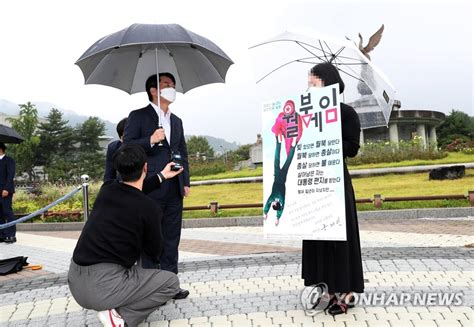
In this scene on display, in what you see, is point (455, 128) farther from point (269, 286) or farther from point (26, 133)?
point (269, 286)

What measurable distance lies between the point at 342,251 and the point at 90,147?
43.7 m

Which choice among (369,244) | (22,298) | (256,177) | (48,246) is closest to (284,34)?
(22,298)

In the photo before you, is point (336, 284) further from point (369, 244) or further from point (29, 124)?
point (29, 124)

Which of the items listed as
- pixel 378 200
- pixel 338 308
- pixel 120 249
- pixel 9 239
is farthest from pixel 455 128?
pixel 120 249

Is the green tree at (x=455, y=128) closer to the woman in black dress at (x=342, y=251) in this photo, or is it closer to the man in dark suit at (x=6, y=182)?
the man in dark suit at (x=6, y=182)

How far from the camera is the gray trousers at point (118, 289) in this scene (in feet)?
9.93

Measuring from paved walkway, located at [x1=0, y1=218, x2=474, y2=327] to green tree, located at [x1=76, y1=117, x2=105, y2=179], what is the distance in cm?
3435

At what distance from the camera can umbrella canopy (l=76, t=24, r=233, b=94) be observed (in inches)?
171

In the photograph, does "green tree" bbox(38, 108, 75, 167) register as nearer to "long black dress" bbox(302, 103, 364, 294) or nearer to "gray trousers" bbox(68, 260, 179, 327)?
"gray trousers" bbox(68, 260, 179, 327)

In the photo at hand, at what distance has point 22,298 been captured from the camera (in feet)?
15.0

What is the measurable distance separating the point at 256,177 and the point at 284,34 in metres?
15.6

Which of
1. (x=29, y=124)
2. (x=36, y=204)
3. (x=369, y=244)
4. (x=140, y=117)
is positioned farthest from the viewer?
(x=29, y=124)

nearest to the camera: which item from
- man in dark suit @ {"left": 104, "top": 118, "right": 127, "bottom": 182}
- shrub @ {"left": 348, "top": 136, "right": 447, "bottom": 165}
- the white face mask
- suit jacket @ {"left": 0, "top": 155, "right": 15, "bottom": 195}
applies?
the white face mask

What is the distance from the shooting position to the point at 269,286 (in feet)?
14.8
